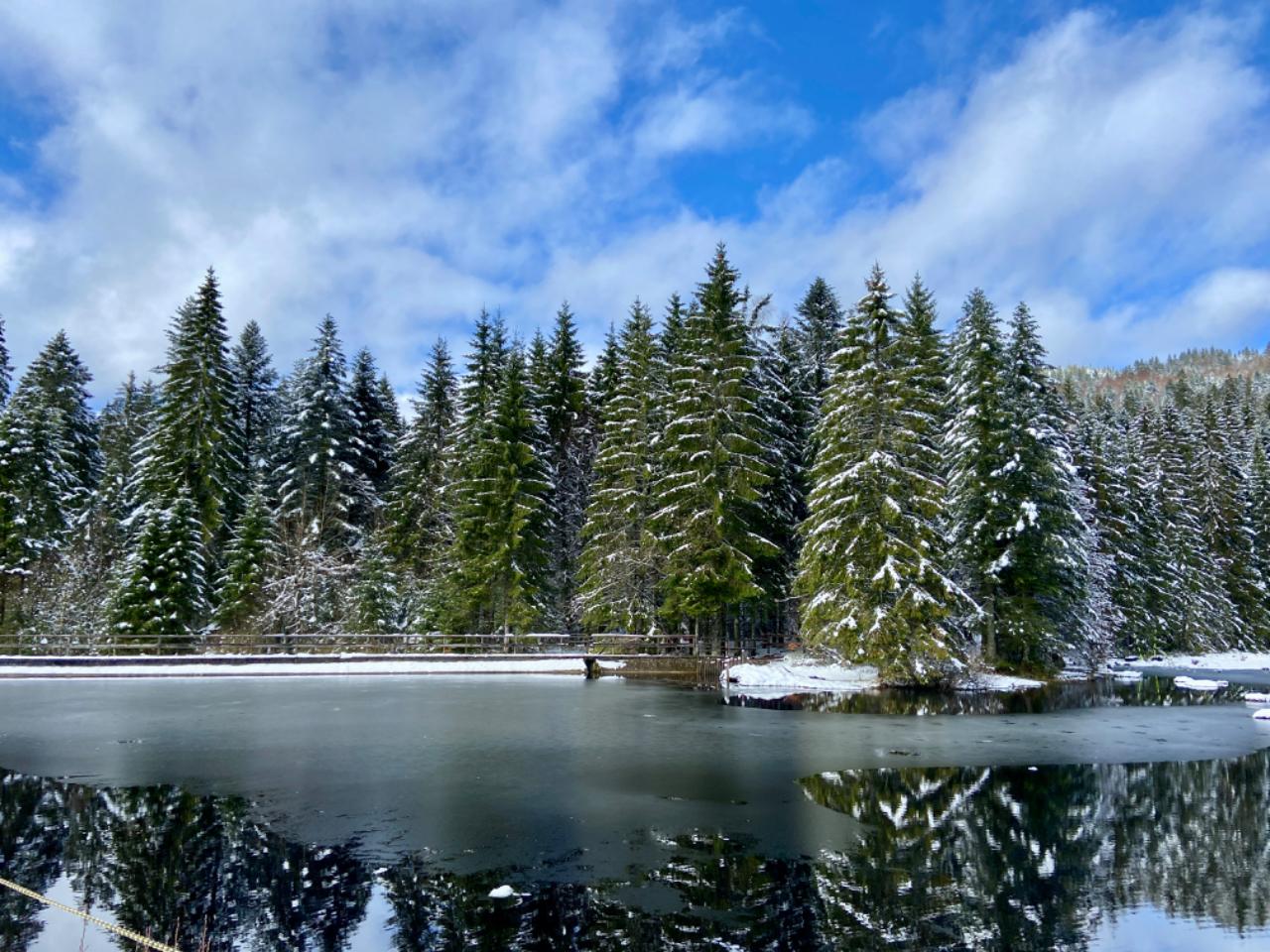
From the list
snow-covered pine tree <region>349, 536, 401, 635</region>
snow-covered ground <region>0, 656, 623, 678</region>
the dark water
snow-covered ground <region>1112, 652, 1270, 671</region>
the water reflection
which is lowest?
snow-covered ground <region>1112, 652, 1270, 671</region>

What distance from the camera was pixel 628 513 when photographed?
36938mm

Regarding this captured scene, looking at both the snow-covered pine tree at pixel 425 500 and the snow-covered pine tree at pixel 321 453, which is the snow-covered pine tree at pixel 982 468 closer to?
the snow-covered pine tree at pixel 425 500

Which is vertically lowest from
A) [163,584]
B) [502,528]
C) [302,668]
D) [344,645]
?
[302,668]

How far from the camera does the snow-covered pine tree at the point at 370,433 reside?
4738 centimetres

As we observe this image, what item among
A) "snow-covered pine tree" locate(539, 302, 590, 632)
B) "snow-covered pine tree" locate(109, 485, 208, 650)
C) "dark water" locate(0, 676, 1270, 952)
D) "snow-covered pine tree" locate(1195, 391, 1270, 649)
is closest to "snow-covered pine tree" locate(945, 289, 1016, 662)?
"dark water" locate(0, 676, 1270, 952)

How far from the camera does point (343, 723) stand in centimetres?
1931

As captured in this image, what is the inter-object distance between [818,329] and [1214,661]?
3131cm

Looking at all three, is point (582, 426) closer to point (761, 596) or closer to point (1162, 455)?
point (761, 596)

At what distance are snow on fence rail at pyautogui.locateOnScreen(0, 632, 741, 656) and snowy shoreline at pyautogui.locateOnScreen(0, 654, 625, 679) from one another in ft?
4.22

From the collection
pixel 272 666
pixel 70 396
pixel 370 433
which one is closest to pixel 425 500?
pixel 370 433

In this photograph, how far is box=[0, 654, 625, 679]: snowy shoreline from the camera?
103ft

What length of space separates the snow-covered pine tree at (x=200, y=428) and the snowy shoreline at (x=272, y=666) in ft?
26.1

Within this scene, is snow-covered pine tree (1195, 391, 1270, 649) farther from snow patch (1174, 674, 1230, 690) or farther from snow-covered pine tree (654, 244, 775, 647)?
snow-covered pine tree (654, 244, 775, 647)

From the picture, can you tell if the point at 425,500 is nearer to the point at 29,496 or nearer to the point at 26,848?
→ the point at 29,496
